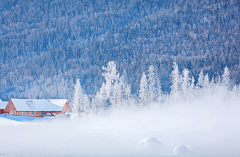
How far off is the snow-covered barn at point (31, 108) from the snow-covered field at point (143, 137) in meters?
32.5

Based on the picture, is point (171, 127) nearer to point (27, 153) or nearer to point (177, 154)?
point (177, 154)

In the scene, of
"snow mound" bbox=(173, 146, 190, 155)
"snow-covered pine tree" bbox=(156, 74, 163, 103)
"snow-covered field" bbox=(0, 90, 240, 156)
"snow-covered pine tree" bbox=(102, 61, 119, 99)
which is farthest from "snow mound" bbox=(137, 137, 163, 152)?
"snow-covered pine tree" bbox=(156, 74, 163, 103)

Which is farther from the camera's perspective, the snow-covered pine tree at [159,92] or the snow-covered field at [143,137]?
the snow-covered pine tree at [159,92]

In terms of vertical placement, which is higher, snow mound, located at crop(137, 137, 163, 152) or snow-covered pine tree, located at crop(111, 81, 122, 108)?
snow-covered pine tree, located at crop(111, 81, 122, 108)

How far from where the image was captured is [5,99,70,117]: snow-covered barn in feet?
278

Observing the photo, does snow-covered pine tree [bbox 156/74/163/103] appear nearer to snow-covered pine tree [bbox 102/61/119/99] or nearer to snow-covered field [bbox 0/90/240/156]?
snow-covered field [bbox 0/90/240/156]

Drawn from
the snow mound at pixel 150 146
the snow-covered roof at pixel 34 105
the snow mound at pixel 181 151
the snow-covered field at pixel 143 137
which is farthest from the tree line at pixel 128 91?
the snow mound at pixel 181 151

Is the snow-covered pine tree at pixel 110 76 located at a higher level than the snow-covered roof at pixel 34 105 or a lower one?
higher

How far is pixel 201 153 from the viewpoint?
32250 mm

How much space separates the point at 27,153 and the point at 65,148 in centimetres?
463

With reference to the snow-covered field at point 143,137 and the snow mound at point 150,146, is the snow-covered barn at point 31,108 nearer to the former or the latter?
the snow-covered field at point 143,137

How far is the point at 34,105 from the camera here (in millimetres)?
88375

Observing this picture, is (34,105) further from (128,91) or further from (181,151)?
(181,151)

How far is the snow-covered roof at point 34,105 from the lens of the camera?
85419 millimetres
